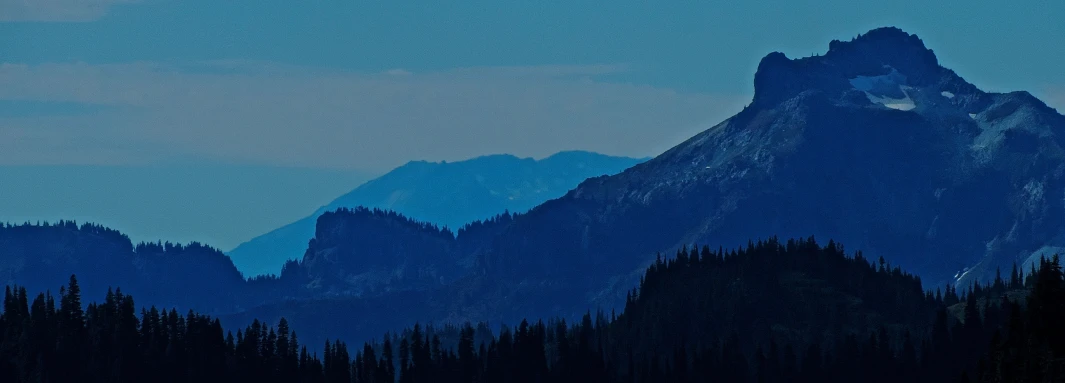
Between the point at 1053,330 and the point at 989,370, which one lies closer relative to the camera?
the point at 1053,330

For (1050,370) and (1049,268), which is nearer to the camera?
(1050,370)

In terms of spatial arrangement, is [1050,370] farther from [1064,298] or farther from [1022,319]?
[1022,319]

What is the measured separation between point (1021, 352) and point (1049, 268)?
8642mm

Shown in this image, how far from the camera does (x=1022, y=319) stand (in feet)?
481

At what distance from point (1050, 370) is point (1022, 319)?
1768 cm

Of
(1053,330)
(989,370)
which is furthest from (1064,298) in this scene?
(989,370)

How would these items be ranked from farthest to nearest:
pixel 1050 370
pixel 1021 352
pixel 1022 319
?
1. pixel 1022 319
2. pixel 1021 352
3. pixel 1050 370

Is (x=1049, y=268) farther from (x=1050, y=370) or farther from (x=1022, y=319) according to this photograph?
(x=1050, y=370)

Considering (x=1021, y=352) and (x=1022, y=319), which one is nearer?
(x=1021, y=352)

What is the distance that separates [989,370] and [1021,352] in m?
7.99

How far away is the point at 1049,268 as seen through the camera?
143m

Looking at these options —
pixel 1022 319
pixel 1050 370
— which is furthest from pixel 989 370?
pixel 1050 370

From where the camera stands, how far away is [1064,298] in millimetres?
136375

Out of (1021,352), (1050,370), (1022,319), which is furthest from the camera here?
(1022,319)
